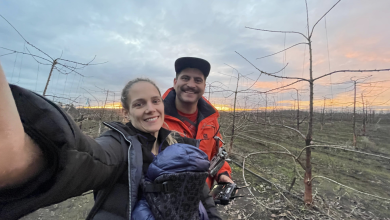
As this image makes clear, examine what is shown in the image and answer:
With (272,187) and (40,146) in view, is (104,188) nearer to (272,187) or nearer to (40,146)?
(40,146)

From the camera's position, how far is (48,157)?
56 cm

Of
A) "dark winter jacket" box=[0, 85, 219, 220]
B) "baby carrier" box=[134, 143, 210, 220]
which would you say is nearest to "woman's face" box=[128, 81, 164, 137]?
"baby carrier" box=[134, 143, 210, 220]

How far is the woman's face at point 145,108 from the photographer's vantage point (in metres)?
1.33

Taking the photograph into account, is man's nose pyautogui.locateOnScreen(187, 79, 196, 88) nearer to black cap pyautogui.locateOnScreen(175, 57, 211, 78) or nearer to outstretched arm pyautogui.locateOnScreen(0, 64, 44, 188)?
black cap pyautogui.locateOnScreen(175, 57, 211, 78)

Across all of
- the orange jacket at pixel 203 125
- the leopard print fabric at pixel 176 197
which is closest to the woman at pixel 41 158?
the leopard print fabric at pixel 176 197

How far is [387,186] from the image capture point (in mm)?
5102

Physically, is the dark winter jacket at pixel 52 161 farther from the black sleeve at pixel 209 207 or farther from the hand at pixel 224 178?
the hand at pixel 224 178

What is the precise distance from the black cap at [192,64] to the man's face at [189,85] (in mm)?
49

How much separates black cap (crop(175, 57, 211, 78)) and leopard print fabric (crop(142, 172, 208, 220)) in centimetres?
168

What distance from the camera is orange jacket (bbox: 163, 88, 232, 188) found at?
2191 millimetres

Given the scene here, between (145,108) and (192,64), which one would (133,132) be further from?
(192,64)

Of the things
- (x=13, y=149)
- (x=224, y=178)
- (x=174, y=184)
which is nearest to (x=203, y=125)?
(x=224, y=178)

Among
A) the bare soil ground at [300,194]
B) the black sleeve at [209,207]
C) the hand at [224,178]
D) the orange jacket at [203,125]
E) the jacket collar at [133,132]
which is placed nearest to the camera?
the jacket collar at [133,132]

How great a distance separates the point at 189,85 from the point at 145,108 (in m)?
1.08
